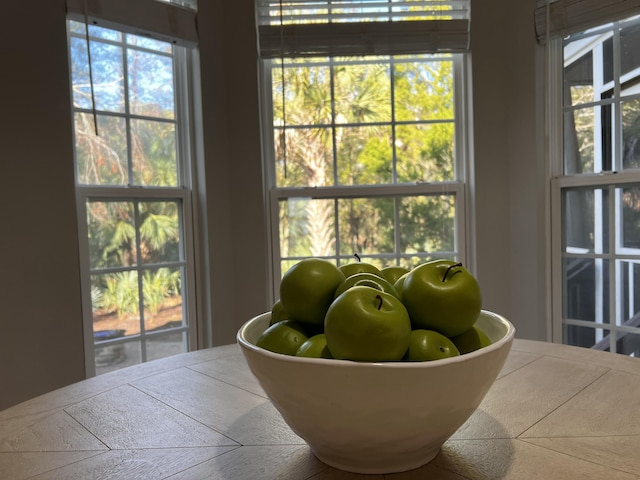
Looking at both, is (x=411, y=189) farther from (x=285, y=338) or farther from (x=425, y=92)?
(x=285, y=338)

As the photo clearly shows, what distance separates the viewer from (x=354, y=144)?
247 cm

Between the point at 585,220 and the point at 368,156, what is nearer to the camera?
the point at 585,220

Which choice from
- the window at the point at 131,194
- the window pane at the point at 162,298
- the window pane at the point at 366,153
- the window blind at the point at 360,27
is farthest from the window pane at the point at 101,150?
the window pane at the point at 366,153

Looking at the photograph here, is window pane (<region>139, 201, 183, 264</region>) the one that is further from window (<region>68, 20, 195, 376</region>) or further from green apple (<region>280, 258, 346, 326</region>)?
green apple (<region>280, 258, 346, 326</region>)

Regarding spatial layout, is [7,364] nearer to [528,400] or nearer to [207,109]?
[207,109]

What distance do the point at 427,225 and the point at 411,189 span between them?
206 millimetres

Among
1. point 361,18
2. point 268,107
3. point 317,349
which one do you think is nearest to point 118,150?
point 268,107

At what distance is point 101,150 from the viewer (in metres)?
2.17

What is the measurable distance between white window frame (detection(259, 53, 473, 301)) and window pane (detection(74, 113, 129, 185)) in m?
0.69

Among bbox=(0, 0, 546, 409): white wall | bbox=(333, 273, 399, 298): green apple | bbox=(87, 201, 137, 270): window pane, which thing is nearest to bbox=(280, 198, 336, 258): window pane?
bbox=(0, 0, 546, 409): white wall

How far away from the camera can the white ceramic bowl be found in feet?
1.75

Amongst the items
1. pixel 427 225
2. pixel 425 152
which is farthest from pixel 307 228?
pixel 425 152

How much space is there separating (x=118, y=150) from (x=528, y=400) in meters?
2.01

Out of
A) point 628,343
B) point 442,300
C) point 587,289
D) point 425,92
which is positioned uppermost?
point 425,92
